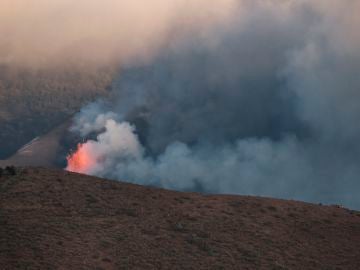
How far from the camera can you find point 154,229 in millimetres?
56188

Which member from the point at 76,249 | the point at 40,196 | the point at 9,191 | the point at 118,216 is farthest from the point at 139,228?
the point at 9,191

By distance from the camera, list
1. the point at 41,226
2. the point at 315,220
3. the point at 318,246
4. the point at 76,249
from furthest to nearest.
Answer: the point at 315,220 → the point at 318,246 → the point at 41,226 → the point at 76,249

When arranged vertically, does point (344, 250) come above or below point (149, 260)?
above

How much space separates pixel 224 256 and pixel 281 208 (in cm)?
1889

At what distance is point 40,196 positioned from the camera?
61.1 meters

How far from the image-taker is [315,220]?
6631 centimetres

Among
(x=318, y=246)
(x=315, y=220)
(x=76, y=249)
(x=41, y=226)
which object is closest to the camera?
(x=76, y=249)

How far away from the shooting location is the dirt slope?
48.9 meters

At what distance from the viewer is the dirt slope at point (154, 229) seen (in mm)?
48938

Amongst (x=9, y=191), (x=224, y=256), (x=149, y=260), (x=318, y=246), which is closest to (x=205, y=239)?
(x=224, y=256)

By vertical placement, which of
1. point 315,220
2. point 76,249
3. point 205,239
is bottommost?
point 76,249

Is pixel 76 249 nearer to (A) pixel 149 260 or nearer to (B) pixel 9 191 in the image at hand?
(A) pixel 149 260

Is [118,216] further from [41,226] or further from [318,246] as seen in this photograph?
[318,246]

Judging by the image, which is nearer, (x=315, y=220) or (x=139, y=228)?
(x=139, y=228)
